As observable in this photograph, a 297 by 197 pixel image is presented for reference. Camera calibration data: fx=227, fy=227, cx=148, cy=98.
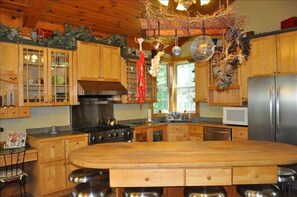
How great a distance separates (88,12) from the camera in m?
4.18

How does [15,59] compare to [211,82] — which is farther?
[211,82]

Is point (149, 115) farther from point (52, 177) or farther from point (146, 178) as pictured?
point (146, 178)

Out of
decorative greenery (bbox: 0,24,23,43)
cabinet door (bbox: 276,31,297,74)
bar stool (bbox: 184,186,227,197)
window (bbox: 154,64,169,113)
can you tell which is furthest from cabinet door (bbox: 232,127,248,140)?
decorative greenery (bbox: 0,24,23,43)

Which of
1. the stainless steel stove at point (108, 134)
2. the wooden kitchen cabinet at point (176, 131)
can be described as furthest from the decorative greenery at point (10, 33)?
the wooden kitchen cabinet at point (176, 131)

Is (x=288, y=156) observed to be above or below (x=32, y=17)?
below

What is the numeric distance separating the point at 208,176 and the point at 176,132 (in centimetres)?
317

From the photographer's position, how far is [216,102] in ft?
16.7

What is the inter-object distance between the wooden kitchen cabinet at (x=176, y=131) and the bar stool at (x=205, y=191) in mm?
3029

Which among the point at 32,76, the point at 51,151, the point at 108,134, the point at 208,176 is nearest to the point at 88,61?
the point at 32,76

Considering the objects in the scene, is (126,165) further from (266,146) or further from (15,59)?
(15,59)

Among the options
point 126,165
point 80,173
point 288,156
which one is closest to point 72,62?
point 80,173

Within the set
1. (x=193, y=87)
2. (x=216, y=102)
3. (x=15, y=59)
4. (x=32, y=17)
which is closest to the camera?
(x=15, y=59)

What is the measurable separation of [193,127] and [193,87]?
1199 millimetres

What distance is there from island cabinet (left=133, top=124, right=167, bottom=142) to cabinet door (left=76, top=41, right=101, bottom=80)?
139cm
